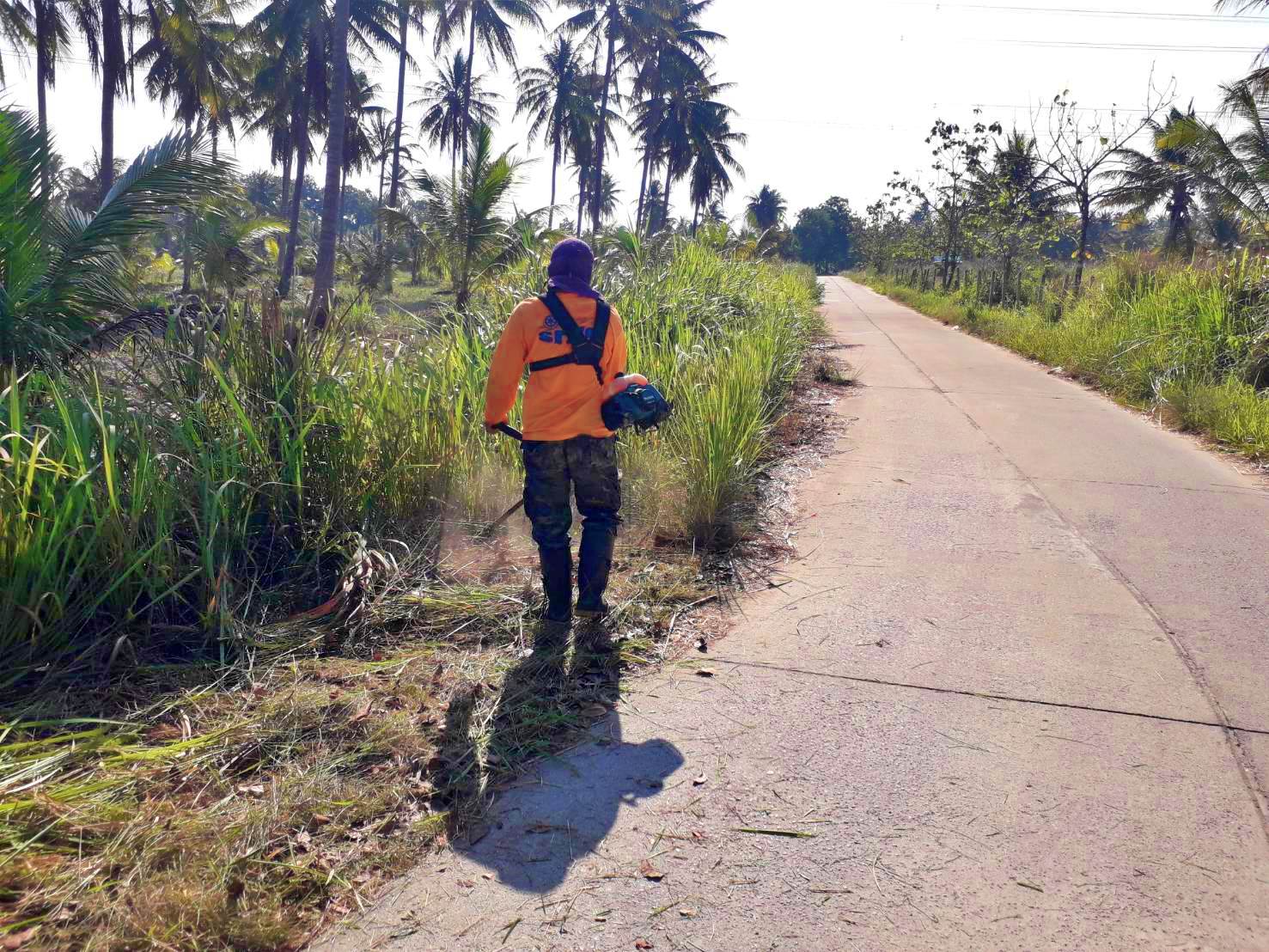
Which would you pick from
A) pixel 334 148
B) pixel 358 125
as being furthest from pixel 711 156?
pixel 334 148

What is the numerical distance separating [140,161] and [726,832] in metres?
6.30

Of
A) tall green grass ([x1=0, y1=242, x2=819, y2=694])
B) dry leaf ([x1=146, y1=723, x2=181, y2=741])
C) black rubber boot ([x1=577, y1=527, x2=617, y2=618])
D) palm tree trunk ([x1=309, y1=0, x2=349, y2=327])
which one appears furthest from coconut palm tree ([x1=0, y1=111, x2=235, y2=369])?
palm tree trunk ([x1=309, y1=0, x2=349, y2=327])

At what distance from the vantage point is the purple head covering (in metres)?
4.00

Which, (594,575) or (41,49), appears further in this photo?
(41,49)

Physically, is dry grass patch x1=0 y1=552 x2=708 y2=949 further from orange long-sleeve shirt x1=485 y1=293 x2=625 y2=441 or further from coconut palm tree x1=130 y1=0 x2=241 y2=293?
coconut palm tree x1=130 y1=0 x2=241 y2=293

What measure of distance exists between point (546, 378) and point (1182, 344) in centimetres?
897

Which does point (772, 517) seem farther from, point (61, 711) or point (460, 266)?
point (460, 266)

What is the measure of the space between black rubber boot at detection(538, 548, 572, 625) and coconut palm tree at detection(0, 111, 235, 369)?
292 cm

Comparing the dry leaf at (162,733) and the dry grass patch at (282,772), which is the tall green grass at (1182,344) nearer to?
the dry grass patch at (282,772)

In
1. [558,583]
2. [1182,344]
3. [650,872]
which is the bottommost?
[650,872]

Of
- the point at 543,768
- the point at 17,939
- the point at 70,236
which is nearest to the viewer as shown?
the point at 17,939

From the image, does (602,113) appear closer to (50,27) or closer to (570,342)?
(50,27)

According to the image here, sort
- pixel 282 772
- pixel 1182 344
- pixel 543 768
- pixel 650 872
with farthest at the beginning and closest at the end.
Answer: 1. pixel 1182 344
2. pixel 543 768
3. pixel 282 772
4. pixel 650 872

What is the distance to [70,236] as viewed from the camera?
20.3 ft
